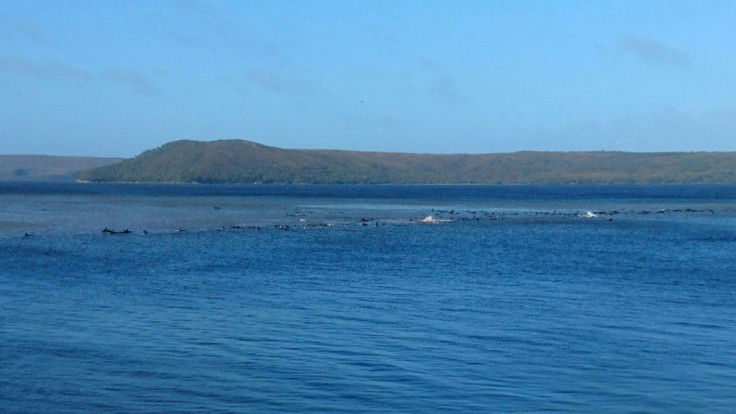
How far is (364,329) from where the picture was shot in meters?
22.8

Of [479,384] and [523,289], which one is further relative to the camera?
[523,289]

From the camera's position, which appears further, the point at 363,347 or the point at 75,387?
the point at 363,347

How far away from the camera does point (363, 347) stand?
67.5 ft

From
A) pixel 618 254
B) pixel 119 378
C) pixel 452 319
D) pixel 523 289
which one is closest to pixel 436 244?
pixel 618 254

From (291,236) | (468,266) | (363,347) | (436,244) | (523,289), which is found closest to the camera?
(363,347)

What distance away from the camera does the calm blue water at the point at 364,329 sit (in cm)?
1673

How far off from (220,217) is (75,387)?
211 feet

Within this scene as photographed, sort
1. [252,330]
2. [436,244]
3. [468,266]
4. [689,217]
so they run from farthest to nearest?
[689,217] < [436,244] < [468,266] < [252,330]

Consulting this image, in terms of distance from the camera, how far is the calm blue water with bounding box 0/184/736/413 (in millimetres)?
16734

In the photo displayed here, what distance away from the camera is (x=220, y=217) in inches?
3194

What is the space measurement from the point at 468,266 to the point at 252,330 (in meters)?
18.1

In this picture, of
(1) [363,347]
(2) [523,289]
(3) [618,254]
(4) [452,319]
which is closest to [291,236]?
(3) [618,254]

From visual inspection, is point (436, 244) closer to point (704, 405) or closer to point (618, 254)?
point (618, 254)

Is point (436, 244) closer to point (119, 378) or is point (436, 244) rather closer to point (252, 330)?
point (252, 330)
